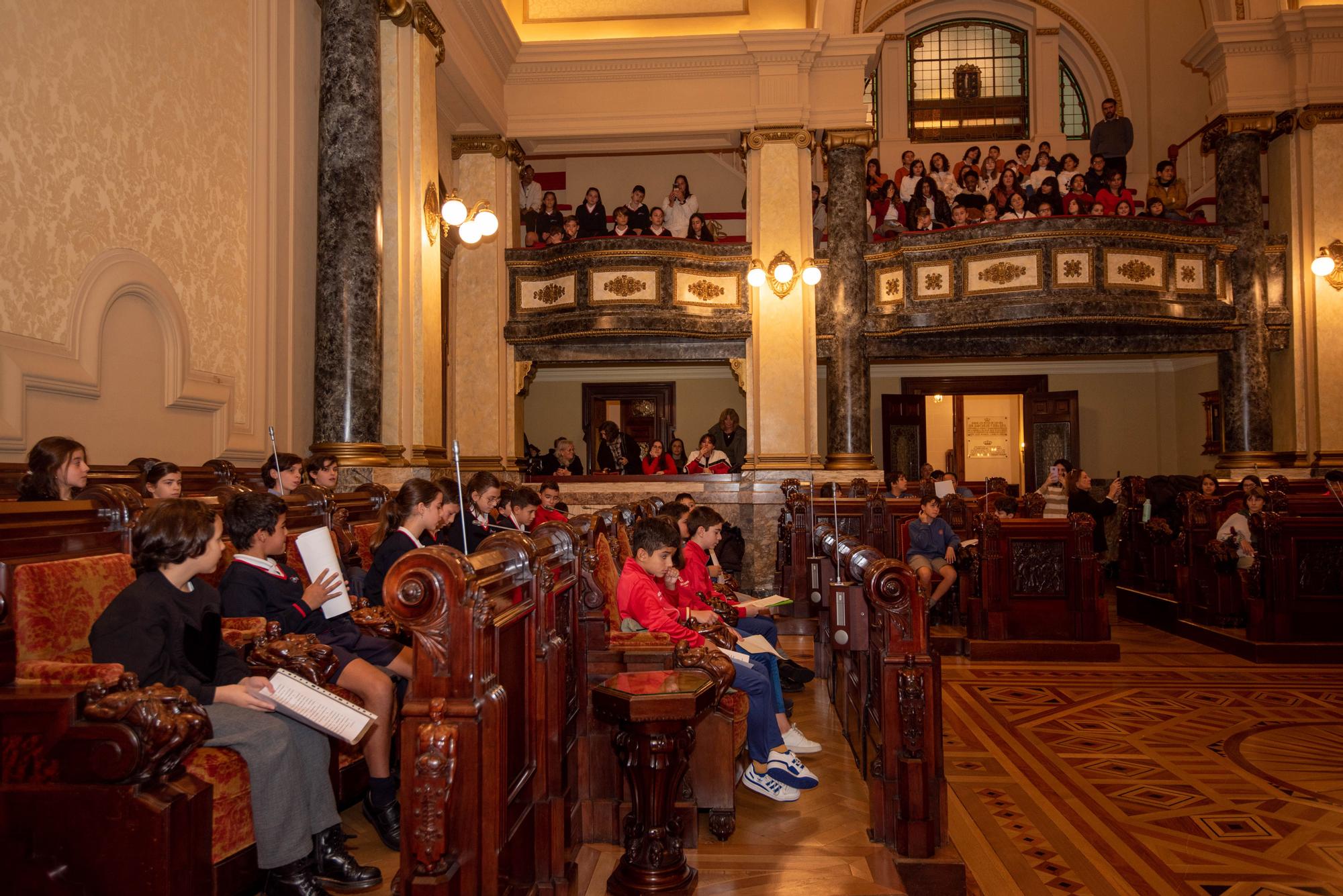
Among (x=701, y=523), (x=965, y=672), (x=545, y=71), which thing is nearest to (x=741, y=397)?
(x=545, y=71)

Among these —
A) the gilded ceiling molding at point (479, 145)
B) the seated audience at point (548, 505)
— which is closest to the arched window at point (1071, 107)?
the gilded ceiling molding at point (479, 145)

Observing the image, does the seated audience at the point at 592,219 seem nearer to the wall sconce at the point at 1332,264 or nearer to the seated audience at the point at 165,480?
the seated audience at the point at 165,480

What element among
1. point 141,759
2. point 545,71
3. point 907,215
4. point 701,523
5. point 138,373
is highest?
point 545,71

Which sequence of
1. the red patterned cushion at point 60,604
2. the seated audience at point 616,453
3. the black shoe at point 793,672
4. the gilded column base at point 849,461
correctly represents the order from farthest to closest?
the seated audience at point 616,453 < the gilded column base at point 849,461 < the black shoe at point 793,672 < the red patterned cushion at point 60,604

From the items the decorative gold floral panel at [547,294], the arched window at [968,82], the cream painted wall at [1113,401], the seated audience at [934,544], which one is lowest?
the seated audience at [934,544]

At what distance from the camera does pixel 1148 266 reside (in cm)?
1089

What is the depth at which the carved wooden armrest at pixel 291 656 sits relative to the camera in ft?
9.70

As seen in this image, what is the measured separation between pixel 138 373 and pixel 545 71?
7.80 m

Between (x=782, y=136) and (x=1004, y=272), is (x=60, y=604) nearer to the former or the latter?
(x=782, y=136)

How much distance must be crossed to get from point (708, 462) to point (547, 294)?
291 centimetres

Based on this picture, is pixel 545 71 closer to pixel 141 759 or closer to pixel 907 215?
pixel 907 215

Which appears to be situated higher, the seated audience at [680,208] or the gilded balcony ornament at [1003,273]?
the seated audience at [680,208]

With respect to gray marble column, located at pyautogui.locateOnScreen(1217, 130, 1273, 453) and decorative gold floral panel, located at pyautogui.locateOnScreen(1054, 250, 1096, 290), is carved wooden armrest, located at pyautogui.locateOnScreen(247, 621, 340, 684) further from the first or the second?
gray marble column, located at pyautogui.locateOnScreen(1217, 130, 1273, 453)

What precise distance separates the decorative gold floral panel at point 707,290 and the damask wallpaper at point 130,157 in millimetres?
5755
